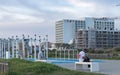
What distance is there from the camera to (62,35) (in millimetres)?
146125

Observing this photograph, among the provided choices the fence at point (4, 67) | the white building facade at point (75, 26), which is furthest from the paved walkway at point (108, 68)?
the white building facade at point (75, 26)

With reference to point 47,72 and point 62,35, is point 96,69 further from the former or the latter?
point 62,35

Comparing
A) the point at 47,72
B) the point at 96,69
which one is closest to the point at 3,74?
the point at 47,72

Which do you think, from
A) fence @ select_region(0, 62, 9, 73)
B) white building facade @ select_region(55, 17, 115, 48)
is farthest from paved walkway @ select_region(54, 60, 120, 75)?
white building facade @ select_region(55, 17, 115, 48)

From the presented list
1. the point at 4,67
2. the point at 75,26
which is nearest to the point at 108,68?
the point at 4,67

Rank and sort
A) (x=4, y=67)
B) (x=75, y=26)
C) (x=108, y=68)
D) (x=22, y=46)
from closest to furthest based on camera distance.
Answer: (x=4, y=67) → (x=108, y=68) → (x=22, y=46) → (x=75, y=26)

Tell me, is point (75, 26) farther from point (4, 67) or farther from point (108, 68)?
point (4, 67)

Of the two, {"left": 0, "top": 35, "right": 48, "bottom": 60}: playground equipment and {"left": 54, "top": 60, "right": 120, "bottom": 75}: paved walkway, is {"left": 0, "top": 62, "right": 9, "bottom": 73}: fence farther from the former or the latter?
{"left": 0, "top": 35, "right": 48, "bottom": 60}: playground equipment

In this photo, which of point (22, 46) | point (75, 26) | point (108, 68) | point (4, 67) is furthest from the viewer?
point (75, 26)

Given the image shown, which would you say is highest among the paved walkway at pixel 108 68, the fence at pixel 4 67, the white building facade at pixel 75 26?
the white building facade at pixel 75 26

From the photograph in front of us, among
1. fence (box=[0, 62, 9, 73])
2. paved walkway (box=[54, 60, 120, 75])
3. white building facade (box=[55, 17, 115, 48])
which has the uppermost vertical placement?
white building facade (box=[55, 17, 115, 48])

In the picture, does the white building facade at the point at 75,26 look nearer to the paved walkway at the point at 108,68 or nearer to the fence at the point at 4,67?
the paved walkway at the point at 108,68

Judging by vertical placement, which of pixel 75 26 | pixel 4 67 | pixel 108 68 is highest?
pixel 75 26

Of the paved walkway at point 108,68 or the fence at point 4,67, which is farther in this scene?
the paved walkway at point 108,68
